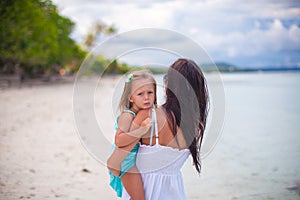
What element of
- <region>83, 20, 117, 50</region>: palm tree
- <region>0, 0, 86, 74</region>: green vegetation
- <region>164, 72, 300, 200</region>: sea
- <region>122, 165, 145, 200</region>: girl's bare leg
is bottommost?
<region>164, 72, 300, 200</region>: sea

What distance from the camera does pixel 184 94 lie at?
6.09 feet

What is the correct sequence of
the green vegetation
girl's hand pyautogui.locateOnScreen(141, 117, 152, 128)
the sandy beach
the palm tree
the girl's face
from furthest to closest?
the palm tree, the green vegetation, the sandy beach, the girl's face, girl's hand pyautogui.locateOnScreen(141, 117, 152, 128)

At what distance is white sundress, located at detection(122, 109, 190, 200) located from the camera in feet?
6.20

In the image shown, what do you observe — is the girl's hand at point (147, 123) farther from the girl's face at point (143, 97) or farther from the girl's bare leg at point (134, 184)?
the girl's bare leg at point (134, 184)

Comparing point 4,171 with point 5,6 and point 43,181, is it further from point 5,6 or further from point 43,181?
point 5,6

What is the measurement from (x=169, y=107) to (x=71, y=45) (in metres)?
49.6

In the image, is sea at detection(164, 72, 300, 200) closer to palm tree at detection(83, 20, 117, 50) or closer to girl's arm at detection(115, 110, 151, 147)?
girl's arm at detection(115, 110, 151, 147)

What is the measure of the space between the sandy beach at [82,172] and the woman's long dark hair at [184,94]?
117 inches

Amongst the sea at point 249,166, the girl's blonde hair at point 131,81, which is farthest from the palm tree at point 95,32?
the girl's blonde hair at point 131,81

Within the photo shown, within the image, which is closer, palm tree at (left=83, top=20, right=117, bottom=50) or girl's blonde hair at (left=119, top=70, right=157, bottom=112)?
girl's blonde hair at (left=119, top=70, right=157, bottom=112)

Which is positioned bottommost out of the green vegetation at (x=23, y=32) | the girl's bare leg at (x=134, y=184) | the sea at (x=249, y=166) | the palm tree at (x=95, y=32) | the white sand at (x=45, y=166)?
the sea at (x=249, y=166)

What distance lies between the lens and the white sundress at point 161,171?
1890 mm

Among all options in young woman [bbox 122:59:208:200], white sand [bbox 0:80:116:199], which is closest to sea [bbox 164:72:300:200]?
young woman [bbox 122:59:208:200]

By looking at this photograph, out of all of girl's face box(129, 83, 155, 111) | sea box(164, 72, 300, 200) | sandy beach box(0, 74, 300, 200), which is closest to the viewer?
girl's face box(129, 83, 155, 111)
